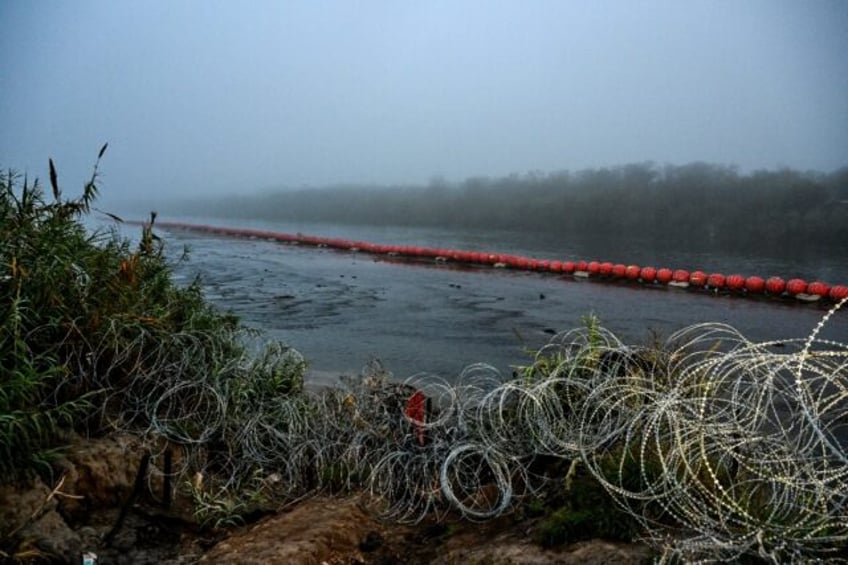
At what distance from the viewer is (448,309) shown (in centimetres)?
1750

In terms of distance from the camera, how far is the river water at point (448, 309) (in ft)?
40.6

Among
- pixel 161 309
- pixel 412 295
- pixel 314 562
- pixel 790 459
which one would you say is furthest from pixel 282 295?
pixel 790 459

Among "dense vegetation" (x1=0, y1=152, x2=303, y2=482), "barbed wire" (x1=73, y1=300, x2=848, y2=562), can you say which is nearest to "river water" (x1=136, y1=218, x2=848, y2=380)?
"barbed wire" (x1=73, y1=300, x2=848, y2=562)

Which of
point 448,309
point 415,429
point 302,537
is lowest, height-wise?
point 302,537

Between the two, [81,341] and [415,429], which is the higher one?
[81,341]

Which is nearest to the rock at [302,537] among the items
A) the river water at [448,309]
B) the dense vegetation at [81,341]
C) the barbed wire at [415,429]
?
the barbed wire at [415,429]

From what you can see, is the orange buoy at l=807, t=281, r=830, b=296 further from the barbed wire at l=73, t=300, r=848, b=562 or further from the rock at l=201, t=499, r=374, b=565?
the rock at l=201, t=499, r=374, b=565

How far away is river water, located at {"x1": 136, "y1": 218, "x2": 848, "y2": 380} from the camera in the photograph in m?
12.4

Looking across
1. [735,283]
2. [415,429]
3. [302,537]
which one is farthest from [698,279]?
[302,537]

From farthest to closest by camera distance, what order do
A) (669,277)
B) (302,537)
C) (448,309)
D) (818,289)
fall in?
(669,277)
(818,289)
(448,309)
(302,537)

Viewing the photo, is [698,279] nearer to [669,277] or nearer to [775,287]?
[669,277]

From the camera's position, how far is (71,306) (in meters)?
5.77

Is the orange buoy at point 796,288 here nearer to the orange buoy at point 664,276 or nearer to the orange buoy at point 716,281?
the orange buoy at point 716,281

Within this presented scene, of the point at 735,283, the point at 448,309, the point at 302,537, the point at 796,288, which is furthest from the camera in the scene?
the point at 735,283
